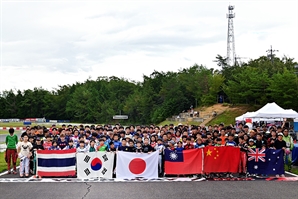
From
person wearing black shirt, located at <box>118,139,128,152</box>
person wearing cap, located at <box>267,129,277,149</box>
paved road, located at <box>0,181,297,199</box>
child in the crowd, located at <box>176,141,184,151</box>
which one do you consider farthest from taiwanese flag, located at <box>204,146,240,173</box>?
person wearing black shirt, located at <box>118,139,128,152</box>

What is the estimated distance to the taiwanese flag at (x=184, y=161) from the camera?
47.6 feet

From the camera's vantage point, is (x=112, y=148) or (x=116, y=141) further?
(x=116, y=141)

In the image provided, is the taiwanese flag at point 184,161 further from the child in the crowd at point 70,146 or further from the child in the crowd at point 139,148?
the child in the crowd at point 70,146

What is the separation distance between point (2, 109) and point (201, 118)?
72.8m

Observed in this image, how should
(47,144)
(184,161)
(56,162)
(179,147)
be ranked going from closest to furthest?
(56,162) → (184,161) → (179,147) → (47,144)

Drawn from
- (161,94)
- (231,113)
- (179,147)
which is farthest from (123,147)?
(161,94)

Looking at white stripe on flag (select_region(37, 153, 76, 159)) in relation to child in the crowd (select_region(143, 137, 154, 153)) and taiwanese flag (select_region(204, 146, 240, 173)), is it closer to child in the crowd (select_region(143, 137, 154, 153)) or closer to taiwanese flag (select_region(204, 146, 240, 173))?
child in the crowd (select_region(143, 137, 154, 153))

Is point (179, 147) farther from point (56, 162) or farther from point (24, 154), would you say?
point (24, 154)

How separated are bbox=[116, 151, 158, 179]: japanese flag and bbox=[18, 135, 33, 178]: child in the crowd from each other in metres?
3.21

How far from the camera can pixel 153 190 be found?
38.2 ft

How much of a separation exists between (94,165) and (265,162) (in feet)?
19.4

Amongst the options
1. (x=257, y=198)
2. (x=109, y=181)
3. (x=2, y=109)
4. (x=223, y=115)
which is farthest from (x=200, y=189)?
(x=2, y=109)

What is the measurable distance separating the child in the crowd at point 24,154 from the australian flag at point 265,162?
25.3ft

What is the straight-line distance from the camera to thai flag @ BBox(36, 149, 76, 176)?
14.3 m
